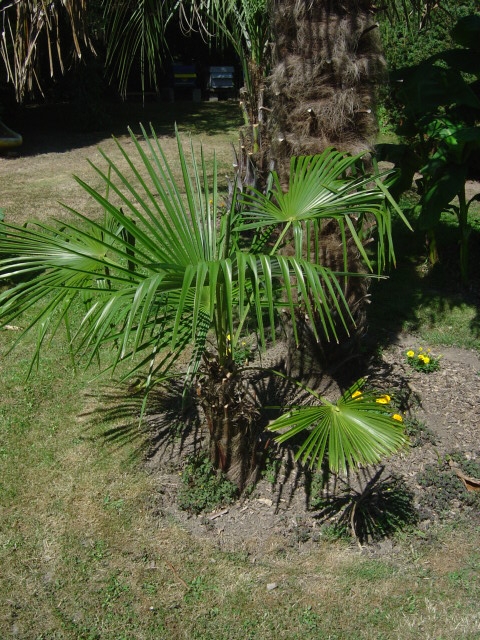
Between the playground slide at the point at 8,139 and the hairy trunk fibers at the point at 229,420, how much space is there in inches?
373

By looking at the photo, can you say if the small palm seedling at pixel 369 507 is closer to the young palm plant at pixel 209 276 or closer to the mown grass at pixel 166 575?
the mown grass at pixel 166 575

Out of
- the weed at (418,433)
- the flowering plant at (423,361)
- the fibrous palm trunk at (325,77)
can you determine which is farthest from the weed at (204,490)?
the flowering plant at (423,361)

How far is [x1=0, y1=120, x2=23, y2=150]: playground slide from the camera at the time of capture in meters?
11.6

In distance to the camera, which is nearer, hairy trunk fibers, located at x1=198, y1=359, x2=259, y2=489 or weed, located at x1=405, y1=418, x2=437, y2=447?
hairy trunk fibers, located at x1=198, y1=359, x2=259, y2=489

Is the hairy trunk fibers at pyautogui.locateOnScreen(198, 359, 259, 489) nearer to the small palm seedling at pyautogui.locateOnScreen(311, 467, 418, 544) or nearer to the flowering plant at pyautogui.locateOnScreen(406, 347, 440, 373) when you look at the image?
the small palm seedling at pyautogui.locateOnScreen(311, 467, 418, 544)

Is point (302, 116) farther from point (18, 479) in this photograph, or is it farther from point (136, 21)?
point (18, 479)

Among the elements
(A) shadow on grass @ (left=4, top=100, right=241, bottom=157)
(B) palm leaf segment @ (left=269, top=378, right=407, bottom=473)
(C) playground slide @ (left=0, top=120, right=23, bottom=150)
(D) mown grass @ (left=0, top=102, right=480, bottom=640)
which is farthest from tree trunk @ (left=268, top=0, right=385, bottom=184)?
(A) shadow on grass @ (left=4, top=100, right=241, bottom=157)

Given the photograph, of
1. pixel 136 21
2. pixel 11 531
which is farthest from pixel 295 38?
pixel 11 531

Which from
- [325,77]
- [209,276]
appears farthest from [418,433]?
[325,77]

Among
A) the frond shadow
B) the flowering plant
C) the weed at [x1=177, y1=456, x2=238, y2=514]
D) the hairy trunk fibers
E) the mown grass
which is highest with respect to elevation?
the hairy trunk fibers

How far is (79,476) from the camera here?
4.08 metres

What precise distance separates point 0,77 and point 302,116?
9.56 metres

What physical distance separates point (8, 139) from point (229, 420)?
32.1 feet

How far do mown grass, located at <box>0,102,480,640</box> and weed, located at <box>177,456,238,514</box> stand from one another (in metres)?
0.16
